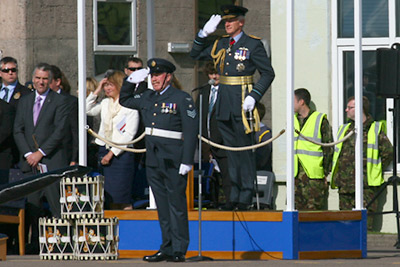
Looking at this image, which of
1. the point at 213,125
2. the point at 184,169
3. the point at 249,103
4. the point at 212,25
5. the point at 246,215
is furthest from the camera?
the point at 213,125

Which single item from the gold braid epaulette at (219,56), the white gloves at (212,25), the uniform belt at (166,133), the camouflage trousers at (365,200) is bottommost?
the camouflage trousers at (365,200)

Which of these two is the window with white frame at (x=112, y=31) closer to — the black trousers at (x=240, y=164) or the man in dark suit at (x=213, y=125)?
the man in dark suit at (x=213, y=125)

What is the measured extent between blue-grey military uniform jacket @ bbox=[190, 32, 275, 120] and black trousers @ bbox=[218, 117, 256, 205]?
0.16 m

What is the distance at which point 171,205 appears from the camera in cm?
1511

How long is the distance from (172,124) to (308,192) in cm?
461

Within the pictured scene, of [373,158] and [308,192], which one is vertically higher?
[373,158]

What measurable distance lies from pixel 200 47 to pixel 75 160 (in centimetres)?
242

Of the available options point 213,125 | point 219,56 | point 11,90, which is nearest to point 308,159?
point 213,125

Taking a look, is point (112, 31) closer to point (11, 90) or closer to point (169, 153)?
point (11, 90)

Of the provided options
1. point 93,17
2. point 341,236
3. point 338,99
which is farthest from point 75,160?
point 93,17

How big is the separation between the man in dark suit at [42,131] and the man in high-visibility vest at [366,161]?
393cm

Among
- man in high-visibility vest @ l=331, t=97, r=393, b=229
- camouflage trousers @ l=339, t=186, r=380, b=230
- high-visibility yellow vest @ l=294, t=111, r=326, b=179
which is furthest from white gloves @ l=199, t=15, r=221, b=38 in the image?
camouflage trousers @ l=339, t=186, r=380, b=230

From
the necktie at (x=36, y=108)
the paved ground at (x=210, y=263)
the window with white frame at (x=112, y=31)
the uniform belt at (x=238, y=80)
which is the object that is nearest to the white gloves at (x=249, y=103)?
the uniform belt at (x=238, y=80)

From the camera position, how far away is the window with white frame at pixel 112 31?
78.7 feet
